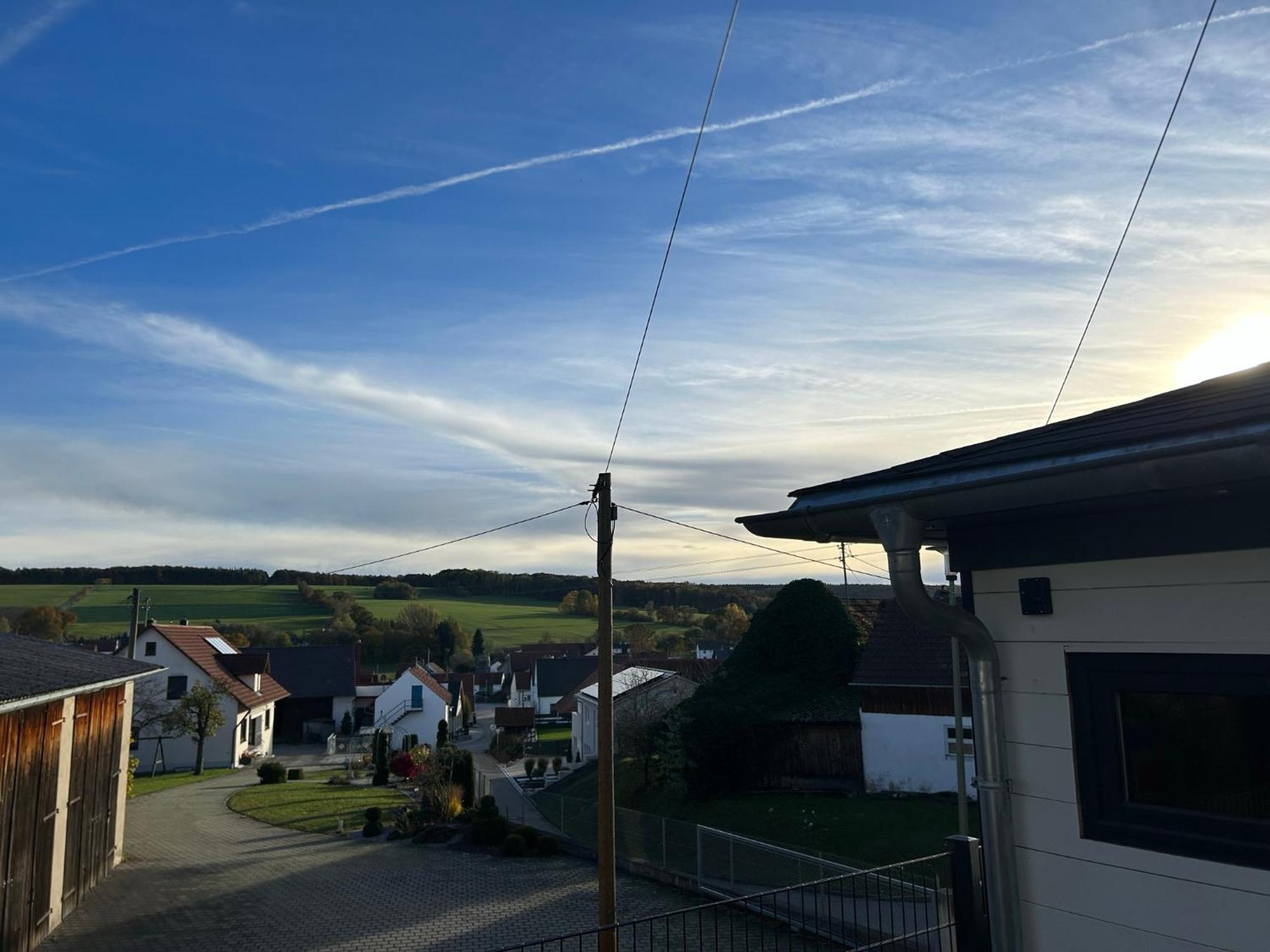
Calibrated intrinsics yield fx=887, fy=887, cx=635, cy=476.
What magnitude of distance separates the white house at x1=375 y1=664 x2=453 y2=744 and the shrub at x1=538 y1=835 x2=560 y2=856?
33.2 metres

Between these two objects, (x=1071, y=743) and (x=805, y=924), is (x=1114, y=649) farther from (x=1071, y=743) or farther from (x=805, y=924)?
(x=805, y=924)

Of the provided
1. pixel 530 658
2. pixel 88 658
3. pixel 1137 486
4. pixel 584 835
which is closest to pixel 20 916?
pixel 88 658

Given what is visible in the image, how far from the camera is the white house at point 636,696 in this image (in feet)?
97.4

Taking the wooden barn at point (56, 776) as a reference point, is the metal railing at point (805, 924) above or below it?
below

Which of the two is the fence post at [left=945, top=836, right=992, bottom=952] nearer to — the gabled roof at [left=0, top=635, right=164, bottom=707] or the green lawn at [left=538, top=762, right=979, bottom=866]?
the gabled roof at [left=0, top=635, right=164, bottom=707]

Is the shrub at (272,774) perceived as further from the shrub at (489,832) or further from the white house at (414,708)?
the white house at (414,708)

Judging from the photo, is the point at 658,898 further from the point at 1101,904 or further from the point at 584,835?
the point at 1101,904

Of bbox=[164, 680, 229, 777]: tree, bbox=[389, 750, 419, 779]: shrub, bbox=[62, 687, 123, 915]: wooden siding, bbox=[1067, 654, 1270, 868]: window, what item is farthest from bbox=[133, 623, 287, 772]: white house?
Answer: bbox=[1067, 654, 1270, 868]: window

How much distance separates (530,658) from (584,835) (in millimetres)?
72719

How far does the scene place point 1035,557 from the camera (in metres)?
4.86

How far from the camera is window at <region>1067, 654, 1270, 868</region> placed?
4016 millimetres

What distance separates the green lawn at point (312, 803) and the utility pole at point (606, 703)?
55.3 ft

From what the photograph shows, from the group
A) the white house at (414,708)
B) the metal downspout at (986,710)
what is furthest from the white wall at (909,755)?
the white house at (414,708)

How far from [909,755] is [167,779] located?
32669mm
